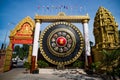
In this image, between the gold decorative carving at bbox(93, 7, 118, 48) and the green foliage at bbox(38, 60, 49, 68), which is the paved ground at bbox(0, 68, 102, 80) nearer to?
the green foliage at bbox(38, 60, 49, 68)

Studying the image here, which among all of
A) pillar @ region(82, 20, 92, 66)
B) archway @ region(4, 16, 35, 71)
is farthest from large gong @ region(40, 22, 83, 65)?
archway @ region(4, 16, 35, 71)

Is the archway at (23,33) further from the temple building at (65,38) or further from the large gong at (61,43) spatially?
the large gong at (61,43)

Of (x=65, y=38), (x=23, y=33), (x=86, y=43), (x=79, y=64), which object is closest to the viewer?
(x=79, y=64)

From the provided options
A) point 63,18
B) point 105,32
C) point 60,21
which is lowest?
point 105,32

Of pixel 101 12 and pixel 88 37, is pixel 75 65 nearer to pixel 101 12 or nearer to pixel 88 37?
pixel 88 37

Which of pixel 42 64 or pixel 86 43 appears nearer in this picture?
pixel 42 64

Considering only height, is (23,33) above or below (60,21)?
below

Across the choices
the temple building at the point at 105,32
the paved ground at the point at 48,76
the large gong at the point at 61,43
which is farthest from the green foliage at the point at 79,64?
the temple building at the point at 105,32

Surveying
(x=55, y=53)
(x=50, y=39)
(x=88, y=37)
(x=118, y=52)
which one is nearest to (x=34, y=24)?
(x=50, y=39)

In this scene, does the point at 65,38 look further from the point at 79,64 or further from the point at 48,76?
the point at 48,76

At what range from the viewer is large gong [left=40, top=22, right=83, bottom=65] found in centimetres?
1658

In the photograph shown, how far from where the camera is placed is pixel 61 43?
17.0 metres

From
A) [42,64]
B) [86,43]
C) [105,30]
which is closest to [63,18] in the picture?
[86,43]

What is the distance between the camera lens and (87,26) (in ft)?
58.1
